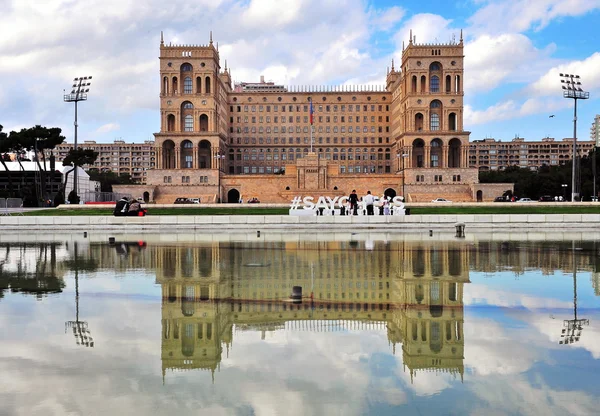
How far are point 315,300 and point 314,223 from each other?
84.7 ft

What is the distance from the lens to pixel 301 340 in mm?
8602

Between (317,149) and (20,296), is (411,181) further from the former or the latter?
(20,296)

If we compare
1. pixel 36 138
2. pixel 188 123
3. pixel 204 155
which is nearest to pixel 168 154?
pixel 188 123

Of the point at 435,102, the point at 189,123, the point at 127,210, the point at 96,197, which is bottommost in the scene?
the point at 127,210

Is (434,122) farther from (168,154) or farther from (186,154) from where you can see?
(168,154)

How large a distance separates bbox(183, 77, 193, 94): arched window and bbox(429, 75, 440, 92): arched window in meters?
34.7

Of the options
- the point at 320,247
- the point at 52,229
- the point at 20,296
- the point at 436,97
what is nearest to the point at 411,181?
the point at 436,97

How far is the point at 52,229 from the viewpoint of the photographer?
3784cm

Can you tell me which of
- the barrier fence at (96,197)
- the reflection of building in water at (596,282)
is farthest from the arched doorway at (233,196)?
the reflection of building in water at (596,282)

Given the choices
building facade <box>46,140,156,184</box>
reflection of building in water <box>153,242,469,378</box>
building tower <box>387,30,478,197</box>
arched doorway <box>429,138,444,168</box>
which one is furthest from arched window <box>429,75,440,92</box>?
building facade <box>46,140,156,184</box>

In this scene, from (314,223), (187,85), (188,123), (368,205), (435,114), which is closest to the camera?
(314,223)

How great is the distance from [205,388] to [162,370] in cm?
82

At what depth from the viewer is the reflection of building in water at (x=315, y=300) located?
27.2ft

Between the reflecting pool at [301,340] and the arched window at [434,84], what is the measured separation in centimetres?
8049
